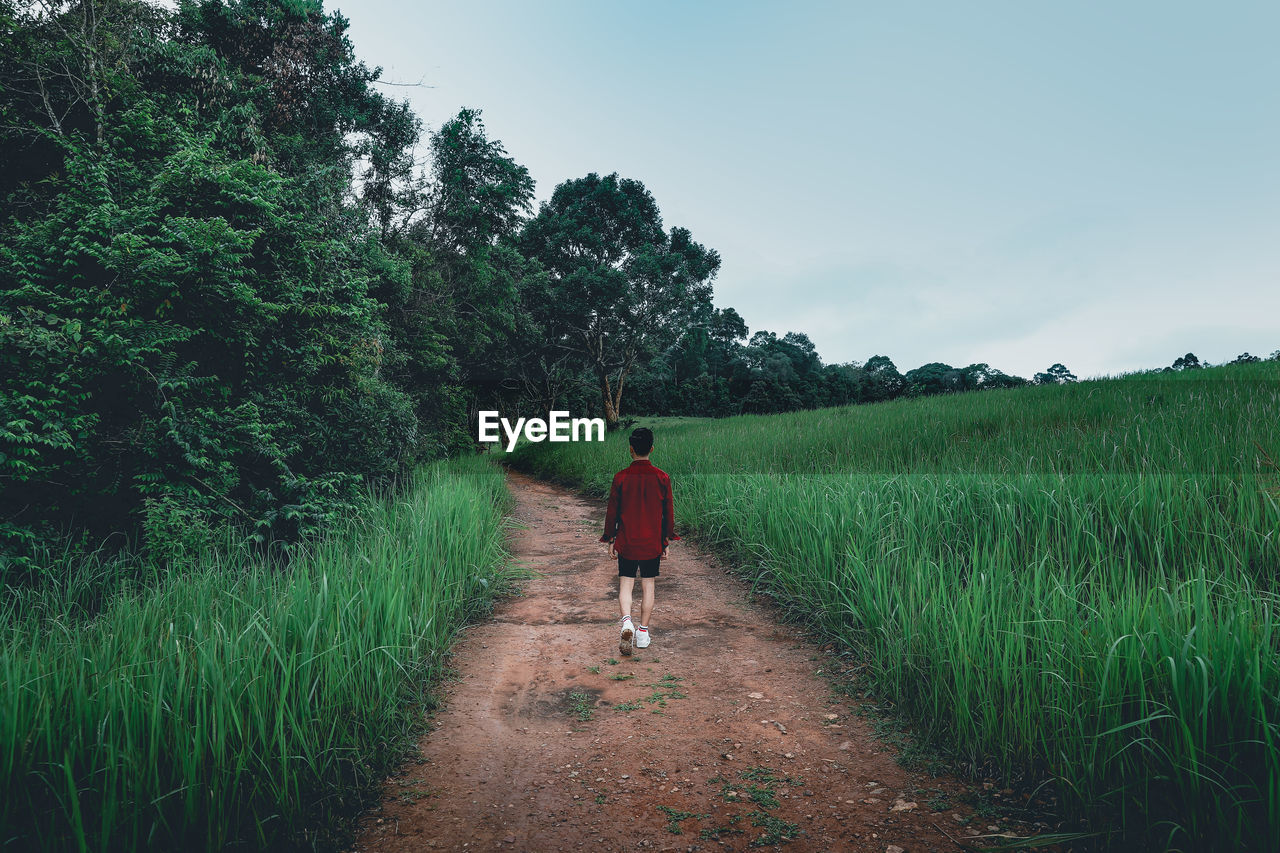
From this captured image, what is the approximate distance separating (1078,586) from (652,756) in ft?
10.2

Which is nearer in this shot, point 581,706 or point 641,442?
point 581,706

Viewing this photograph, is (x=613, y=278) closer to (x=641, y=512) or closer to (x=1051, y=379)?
(x=1051, y=379)

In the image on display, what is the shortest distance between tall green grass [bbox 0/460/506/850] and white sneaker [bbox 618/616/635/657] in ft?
4.68

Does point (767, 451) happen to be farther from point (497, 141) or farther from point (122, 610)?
point (497, 141)

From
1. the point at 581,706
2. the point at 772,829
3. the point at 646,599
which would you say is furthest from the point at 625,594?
the point at 772,829

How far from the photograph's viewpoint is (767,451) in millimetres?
11477

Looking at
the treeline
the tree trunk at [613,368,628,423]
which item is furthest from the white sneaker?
the tree trunk at [613,368,628,423]

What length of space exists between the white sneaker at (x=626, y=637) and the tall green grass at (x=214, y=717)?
4.68ft

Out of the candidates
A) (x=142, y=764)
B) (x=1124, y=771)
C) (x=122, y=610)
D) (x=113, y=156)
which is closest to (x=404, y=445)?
(x=113, y=156)

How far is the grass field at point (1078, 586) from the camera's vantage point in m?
2.49

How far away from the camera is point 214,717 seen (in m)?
2.80

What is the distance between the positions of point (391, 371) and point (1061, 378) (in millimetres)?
17842

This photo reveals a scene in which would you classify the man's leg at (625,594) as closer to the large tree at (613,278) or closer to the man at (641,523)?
the man at (641,523)

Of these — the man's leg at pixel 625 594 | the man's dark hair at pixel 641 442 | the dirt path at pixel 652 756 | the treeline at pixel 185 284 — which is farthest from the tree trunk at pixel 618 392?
the dirt path at pixel 652 756
